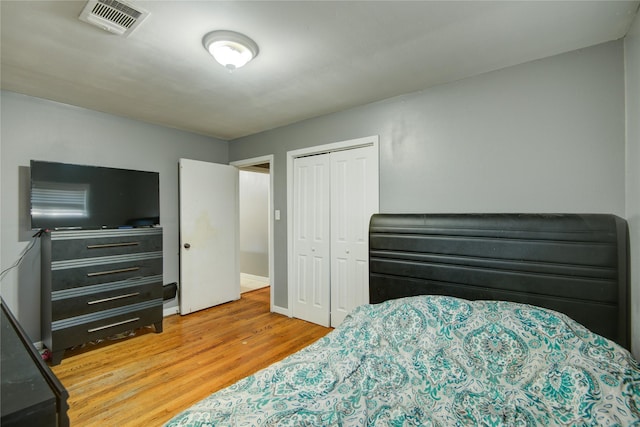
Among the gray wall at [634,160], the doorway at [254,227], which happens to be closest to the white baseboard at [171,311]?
the doorway at [254,227]

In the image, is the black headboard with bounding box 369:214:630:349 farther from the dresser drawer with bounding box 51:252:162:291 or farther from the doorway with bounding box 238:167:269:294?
the doorway with bounding box 238:167:269:294

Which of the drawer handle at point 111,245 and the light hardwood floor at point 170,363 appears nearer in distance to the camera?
the light hardwood floor at point 170,363

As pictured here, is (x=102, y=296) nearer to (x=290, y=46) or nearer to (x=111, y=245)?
(x=111, y=245)

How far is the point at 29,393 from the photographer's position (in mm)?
791

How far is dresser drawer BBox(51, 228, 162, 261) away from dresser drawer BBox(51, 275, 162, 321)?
310mm

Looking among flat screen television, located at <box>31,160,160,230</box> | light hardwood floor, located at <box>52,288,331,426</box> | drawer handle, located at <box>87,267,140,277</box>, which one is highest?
flat screen television, located at <box>31,160,160,230</box>

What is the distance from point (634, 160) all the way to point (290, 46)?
86.5 inches

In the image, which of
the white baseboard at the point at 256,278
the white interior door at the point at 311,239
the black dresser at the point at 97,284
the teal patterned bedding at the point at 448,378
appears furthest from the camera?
the white baseboard at the point at 256,278

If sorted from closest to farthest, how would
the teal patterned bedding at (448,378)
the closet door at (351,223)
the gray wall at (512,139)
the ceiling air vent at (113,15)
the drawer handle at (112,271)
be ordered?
the teal patterned bedding at (448,378)
the ceiling air vent at (113,15)
the gray wall at (512,139)
the drawer handle at (112,271)
the closet door at (351,223)

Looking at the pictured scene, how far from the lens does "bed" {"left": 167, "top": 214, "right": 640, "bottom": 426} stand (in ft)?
3.85

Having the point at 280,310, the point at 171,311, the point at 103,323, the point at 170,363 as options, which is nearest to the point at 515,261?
the point at 280,310

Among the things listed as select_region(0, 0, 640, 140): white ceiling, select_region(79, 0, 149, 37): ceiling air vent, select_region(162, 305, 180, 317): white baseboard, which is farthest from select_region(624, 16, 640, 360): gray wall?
select_region(162, 305, 180, 317): white baseboard

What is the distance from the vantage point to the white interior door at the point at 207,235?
12.2ft

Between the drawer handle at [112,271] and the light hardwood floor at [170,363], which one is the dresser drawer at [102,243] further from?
the light hardwood floor at [170,363]
